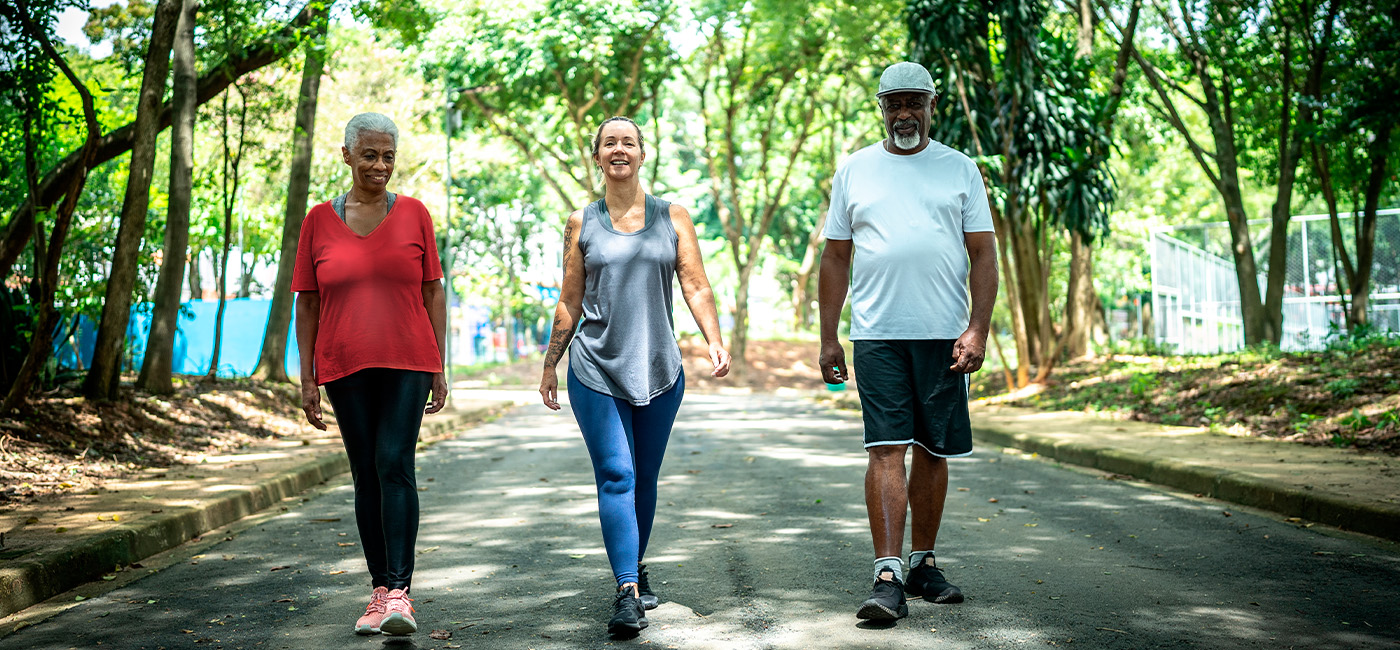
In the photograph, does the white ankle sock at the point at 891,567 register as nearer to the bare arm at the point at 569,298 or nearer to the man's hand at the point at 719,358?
the man's hand at the point at 719,358

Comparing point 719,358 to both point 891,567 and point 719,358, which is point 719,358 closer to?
point 719,358

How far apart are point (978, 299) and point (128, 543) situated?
4496 mm

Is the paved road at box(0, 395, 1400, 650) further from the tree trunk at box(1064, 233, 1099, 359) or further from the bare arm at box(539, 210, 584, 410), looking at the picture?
the tree trunk at box(1064, 233, 1099, 359)

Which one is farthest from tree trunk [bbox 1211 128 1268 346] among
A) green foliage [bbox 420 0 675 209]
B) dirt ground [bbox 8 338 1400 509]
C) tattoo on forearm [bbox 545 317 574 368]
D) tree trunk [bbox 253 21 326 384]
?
tattoo on forearm [bbox 545 317 574 368]

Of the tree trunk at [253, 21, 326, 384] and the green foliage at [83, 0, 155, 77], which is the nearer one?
the green foliage at [83, 0, 155, 77]

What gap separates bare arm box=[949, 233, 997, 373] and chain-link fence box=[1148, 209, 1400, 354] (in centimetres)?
1917

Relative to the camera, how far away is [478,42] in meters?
24.7

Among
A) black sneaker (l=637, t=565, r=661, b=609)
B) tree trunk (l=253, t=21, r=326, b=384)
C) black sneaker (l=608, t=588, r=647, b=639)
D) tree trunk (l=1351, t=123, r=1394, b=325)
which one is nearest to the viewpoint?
black sneaker (l=608, t=588, r=647, b=639)

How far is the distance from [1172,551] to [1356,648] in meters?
1.97

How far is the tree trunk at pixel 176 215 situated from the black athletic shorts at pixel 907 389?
9345 mm

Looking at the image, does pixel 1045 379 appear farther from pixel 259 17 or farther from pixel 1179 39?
pixel 259 17

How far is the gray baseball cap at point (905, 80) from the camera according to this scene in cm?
471

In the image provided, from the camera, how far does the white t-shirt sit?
467 cm

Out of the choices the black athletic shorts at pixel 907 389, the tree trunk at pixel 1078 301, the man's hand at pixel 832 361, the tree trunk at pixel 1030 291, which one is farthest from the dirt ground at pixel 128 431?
the tree trunk at pixel 1078 301
